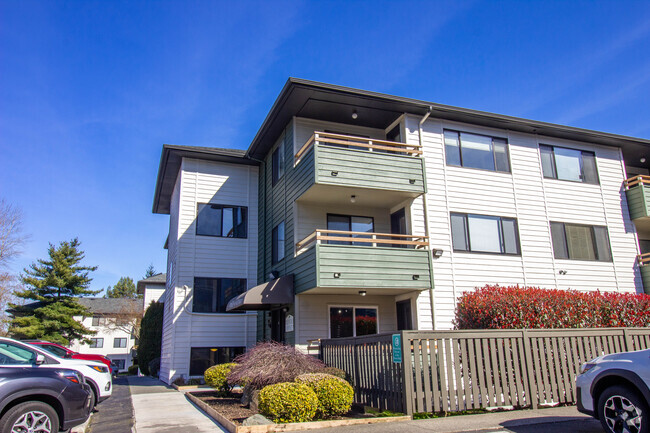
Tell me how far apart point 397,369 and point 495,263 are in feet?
27.0

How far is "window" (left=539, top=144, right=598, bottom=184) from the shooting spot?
59.0 feet

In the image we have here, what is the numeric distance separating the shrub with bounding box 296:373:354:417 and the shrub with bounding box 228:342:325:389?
1.03 metres

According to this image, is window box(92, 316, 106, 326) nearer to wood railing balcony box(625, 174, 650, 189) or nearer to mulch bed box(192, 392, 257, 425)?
mulch bed box(192, 392, 257, 425)

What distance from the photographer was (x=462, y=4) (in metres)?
12.8

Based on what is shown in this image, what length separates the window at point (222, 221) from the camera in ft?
66.3

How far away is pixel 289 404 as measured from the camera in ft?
27.1

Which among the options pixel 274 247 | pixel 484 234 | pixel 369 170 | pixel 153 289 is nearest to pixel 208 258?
pixel 274 247

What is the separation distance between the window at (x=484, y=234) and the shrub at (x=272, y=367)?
716 cm

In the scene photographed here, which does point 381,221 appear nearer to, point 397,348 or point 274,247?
point 274,247

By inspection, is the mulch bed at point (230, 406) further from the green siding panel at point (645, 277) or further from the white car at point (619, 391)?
the green siding panel at point (645, 277)

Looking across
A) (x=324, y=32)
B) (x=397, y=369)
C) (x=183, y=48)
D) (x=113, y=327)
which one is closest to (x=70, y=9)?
(x=183, y=48)

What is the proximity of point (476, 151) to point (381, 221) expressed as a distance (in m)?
4.21

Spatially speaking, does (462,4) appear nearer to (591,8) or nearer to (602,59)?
(591,8)

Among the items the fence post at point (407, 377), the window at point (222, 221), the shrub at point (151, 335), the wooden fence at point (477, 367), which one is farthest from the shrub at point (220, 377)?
the shrub at point (151, 335)
